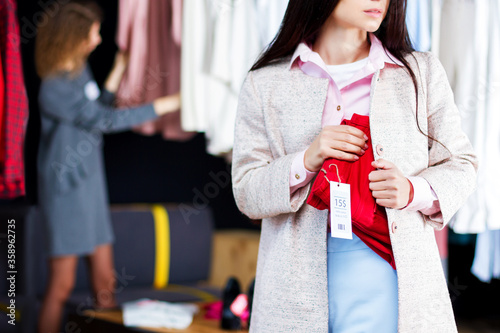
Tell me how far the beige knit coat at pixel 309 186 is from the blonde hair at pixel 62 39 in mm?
1777

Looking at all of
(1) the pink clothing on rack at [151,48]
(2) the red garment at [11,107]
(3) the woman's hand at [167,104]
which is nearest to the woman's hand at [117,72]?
(1) the pink clothing on rack at [151,48]

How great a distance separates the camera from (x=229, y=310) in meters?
2.28

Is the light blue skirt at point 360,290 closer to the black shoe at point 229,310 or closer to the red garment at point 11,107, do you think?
the black shoe at point 229,310

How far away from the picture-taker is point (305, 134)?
1178 mm

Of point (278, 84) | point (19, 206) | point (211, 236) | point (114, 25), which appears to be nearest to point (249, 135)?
point (278, 84)

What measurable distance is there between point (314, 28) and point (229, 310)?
4.41 feet

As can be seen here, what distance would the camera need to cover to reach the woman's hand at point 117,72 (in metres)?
2.70

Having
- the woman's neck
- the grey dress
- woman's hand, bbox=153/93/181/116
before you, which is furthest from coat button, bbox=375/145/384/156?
the grey dress

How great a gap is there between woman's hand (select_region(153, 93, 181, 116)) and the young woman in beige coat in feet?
4.53

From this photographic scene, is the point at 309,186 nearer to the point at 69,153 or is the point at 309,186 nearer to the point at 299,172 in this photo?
the point at 299,172

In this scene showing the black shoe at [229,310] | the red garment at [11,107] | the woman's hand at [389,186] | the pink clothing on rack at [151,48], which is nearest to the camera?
the woman's hand at [389,186]

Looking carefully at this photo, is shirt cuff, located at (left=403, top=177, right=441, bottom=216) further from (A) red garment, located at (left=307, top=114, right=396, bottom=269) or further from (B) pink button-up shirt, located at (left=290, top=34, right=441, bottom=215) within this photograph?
(B) pink button-up shirt, located at (left=290, top=34, right=441, bottom=215)

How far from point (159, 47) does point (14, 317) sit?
1.36 m

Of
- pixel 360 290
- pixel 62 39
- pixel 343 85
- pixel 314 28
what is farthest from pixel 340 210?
pixel 62 39
